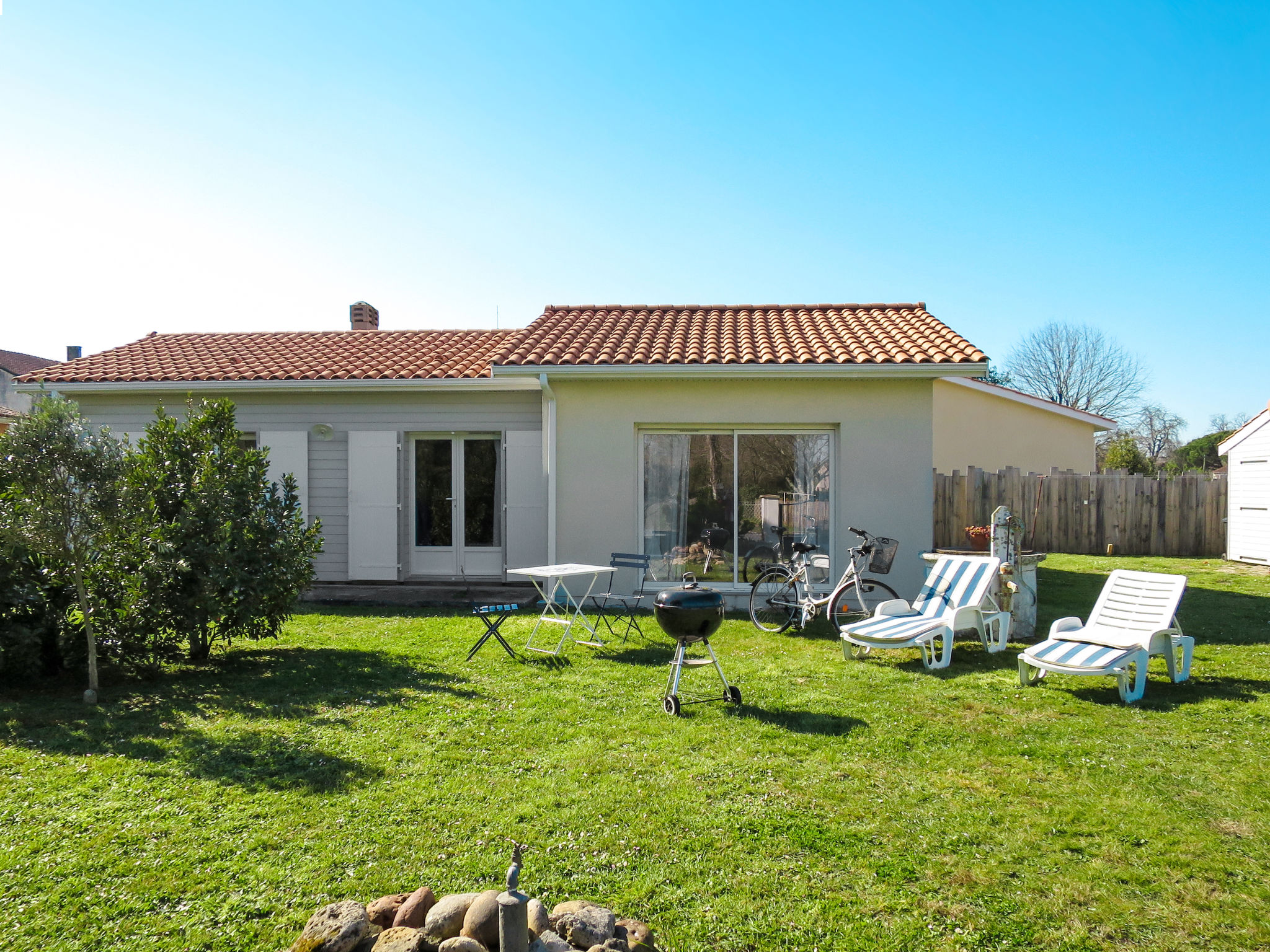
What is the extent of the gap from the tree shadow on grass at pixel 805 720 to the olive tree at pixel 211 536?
4.40 metres

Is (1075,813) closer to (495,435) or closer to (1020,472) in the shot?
(495,435)

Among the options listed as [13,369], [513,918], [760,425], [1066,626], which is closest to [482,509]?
[760,425]

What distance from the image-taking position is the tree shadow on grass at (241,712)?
4312 mm

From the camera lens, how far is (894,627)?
276 inches

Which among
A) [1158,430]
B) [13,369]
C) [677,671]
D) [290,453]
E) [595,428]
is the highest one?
[13,369]

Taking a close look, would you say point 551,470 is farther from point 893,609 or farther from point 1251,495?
point 1251,495

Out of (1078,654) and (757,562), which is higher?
(757,562)

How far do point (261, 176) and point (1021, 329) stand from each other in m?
38.5

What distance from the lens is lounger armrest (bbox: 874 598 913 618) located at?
7.42 metres

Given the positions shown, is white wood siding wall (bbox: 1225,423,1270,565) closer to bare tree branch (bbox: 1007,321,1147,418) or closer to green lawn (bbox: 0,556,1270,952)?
green lawn (bbox: 0,556,1270,952)

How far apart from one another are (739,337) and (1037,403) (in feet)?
39.6

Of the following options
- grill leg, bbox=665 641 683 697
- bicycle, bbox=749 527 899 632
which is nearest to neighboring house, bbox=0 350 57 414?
bicycle, bbox=749 527 899 632

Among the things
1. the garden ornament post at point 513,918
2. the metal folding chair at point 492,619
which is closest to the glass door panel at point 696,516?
the metal folding chair at point 492,619

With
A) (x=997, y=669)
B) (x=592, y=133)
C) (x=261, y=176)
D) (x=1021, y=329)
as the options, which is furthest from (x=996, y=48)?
(x=1021, y=329)
